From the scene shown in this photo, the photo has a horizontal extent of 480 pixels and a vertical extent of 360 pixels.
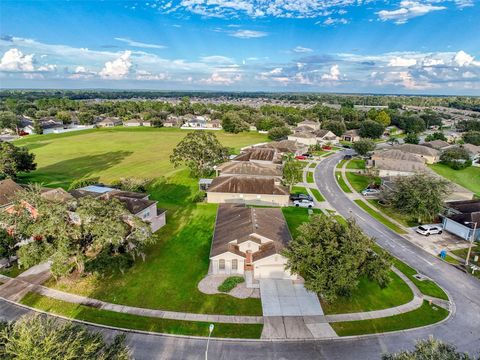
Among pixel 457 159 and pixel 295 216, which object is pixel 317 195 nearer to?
pixel 295 216

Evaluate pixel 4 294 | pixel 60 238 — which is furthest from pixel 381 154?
pixel 4 294

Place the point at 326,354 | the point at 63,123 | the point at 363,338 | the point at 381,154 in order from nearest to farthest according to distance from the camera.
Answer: the point at 326,354 < the point at 363,338 < the point at 381,154 < the point at 63,123

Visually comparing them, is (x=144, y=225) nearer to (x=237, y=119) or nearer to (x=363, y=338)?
(x=363, y=338)

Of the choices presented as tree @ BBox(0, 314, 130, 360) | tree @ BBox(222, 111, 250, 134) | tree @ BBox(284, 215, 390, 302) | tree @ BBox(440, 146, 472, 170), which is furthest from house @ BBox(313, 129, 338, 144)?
tree @ BBox(0, 314, 130, 360)

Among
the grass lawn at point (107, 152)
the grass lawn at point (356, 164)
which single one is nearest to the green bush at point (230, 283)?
the grass lawn at point (107, 152)

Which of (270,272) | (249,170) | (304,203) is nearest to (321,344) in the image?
(270,272)

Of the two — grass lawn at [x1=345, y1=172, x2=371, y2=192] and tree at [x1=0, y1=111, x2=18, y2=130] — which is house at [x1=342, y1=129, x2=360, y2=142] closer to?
grass lawn at [x1=345, y1=172, x2=371, y2=192]
